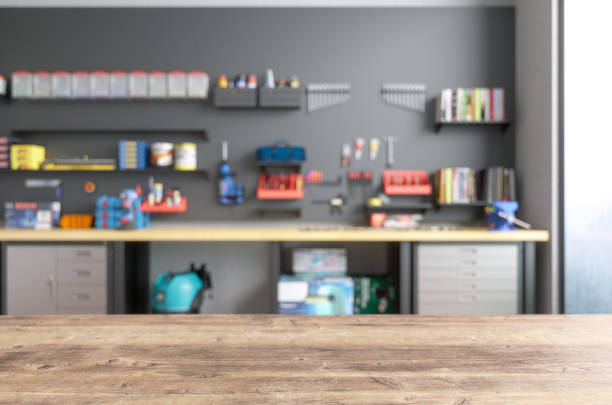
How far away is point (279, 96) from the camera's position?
125 inches

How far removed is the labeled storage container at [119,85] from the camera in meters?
3.21

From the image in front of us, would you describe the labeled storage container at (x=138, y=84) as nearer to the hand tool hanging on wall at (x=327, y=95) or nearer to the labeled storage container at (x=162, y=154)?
the labeled storage container at (x=162, y=154)

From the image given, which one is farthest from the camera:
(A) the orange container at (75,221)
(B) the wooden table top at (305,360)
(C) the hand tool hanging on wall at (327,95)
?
(C) the hand tool hanging on wall at (327,95)

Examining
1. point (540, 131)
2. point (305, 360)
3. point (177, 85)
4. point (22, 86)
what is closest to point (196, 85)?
point (177, 85)

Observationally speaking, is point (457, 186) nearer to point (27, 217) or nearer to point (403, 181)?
point (403, 181)

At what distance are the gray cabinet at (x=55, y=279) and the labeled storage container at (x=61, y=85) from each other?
1.29 metres

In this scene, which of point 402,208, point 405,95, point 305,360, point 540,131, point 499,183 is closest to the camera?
point 305,360

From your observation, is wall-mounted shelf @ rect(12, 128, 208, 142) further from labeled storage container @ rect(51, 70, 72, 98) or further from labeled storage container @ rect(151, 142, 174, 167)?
labeled storage container @ rect(51, 70, 72, 98)

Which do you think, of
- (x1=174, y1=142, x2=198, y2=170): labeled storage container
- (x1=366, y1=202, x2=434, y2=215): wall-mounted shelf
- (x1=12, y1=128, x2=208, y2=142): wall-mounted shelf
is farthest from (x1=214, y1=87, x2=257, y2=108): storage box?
(x1=366, y1=202, x2=434, y2=215): wall-mounted shelf

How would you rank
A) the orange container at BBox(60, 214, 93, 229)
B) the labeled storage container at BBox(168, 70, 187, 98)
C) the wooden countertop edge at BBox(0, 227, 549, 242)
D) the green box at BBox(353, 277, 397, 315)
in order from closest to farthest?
the wooden countertop edge at BBox(0, 227, 549, 242), the green box at BBox(353, 277, 397, 315), the orange container at BBox(60, 214, 93, 229), the labeled storage container at BBox(168, 70, 187, 98)

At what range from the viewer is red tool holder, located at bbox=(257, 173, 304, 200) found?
316 cm

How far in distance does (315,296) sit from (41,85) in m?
2.82

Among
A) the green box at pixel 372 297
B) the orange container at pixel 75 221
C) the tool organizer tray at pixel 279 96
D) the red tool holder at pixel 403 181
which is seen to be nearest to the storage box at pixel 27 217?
the orange container at pixel 75 221

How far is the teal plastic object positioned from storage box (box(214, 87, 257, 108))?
4.66ft
